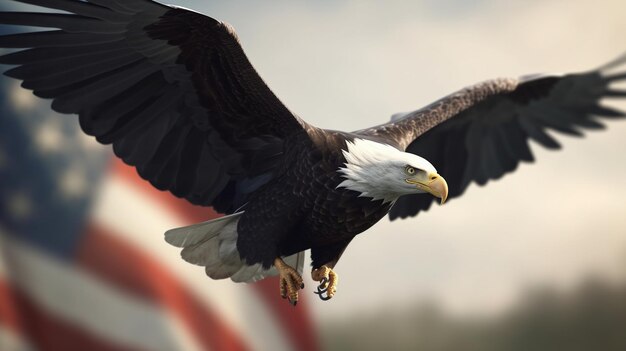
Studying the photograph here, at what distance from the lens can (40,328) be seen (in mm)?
4395

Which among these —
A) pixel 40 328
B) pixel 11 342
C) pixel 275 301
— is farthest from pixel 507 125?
pixel 11 342

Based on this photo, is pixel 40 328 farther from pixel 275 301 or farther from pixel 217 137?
pixel 217 137

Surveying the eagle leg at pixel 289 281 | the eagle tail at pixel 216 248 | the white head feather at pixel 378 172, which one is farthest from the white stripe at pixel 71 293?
the white head feather at pixel 378 172

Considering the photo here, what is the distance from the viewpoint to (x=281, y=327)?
489 cm

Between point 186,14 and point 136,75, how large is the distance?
0.34 meters

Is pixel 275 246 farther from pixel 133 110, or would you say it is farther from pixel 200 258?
pixel 133 110

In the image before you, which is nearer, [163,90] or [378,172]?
[378,172]

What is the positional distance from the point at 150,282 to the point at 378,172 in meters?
2.60

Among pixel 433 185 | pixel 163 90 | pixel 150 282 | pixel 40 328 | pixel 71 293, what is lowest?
pixel 40 328

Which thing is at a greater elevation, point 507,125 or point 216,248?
point 507,125

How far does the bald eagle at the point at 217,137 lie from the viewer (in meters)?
2.41

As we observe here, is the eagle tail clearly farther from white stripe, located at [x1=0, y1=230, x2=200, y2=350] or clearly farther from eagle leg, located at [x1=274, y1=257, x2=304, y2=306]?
white stripe, located at [x1=0, y1=230, x2=200, y2=350]

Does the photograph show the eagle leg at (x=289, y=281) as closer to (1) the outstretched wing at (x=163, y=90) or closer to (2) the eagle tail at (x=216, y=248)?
(2) the eagle tail at (x=216, y=248)

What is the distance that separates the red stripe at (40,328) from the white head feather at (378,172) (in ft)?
8.37
